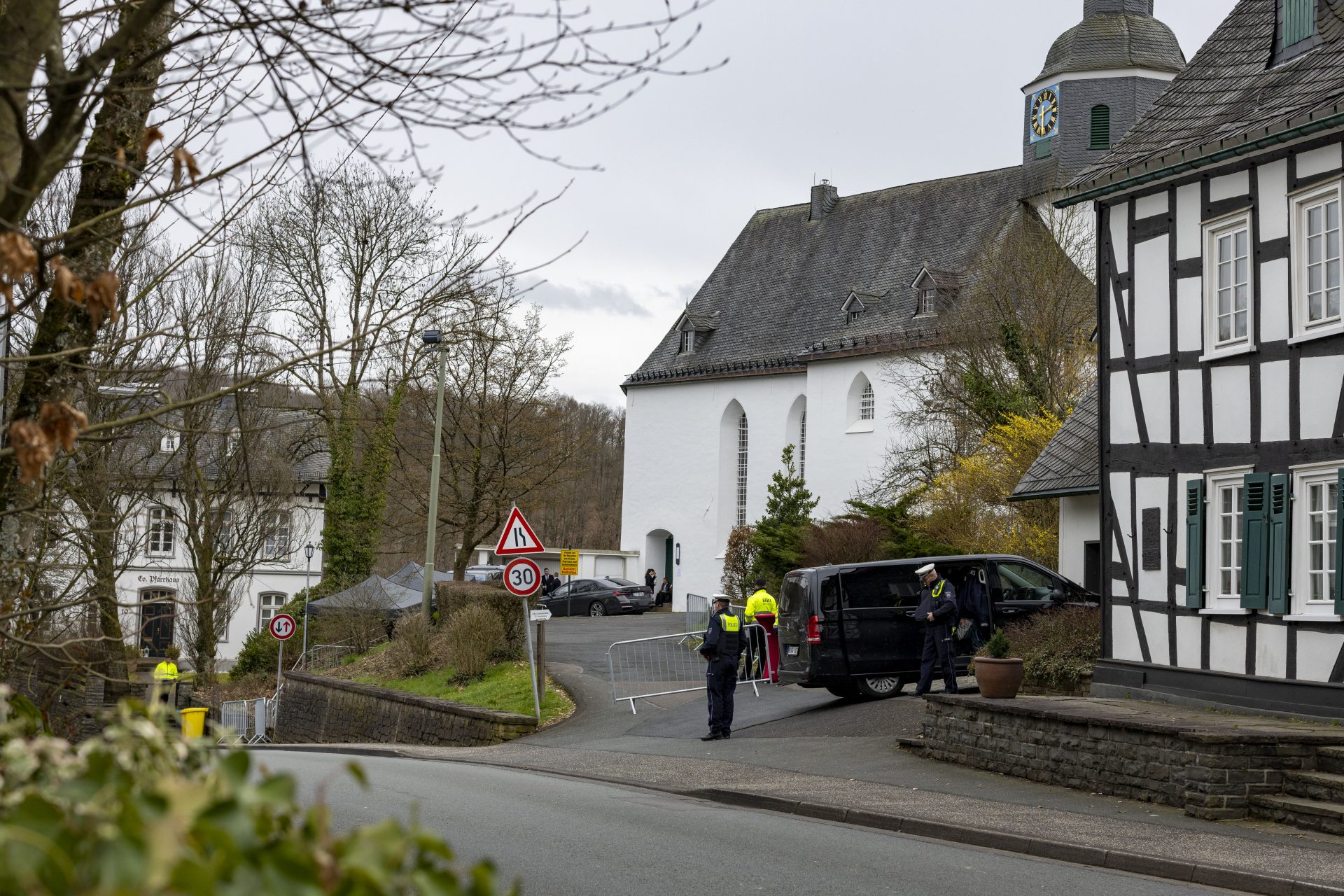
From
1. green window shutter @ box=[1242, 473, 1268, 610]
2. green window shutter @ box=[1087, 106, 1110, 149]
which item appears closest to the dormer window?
green window shutter @ box=[1087, 106, 1110, 149]

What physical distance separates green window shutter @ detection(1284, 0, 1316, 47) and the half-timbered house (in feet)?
0.07


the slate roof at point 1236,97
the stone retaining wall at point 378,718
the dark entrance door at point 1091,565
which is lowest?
the stone retaining wall at point 378,718

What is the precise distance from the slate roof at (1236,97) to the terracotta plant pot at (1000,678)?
6276mm

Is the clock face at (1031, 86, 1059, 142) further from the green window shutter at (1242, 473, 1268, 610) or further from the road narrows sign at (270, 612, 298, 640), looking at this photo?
the green window shutter at (1242, 473, 1268, 610)

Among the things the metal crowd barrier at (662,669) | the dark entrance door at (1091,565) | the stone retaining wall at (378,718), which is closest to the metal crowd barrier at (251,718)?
the stone retaining wall at (378,718)

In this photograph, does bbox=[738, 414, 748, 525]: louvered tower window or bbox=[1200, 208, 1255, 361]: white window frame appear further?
bbox=[738, 414, 748, 525]: louvered tower window

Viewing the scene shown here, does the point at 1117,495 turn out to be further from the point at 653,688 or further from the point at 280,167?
the point at 280,167

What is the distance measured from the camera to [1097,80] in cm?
4622

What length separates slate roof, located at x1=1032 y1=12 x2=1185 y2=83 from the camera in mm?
45750

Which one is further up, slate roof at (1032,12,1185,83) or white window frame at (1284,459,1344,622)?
slate roof at (1032,12,1185,83)

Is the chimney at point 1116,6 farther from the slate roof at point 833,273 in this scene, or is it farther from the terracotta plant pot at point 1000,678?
the terracotta plant pot at point 1000,678

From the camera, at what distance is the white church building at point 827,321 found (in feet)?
152

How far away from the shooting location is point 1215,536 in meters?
16.7

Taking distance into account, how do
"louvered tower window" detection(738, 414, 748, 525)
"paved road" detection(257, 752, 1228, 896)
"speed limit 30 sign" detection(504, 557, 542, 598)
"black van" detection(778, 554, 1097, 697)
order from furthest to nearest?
"louvered tower window" detection(738, 414, 748, 525)
"speed limit 30 sign" detection(504, 557, 542, 598)
"black van" detection(778, 554, 1097, 697)
"paved road" detection(257, 752, 1228, 896)
